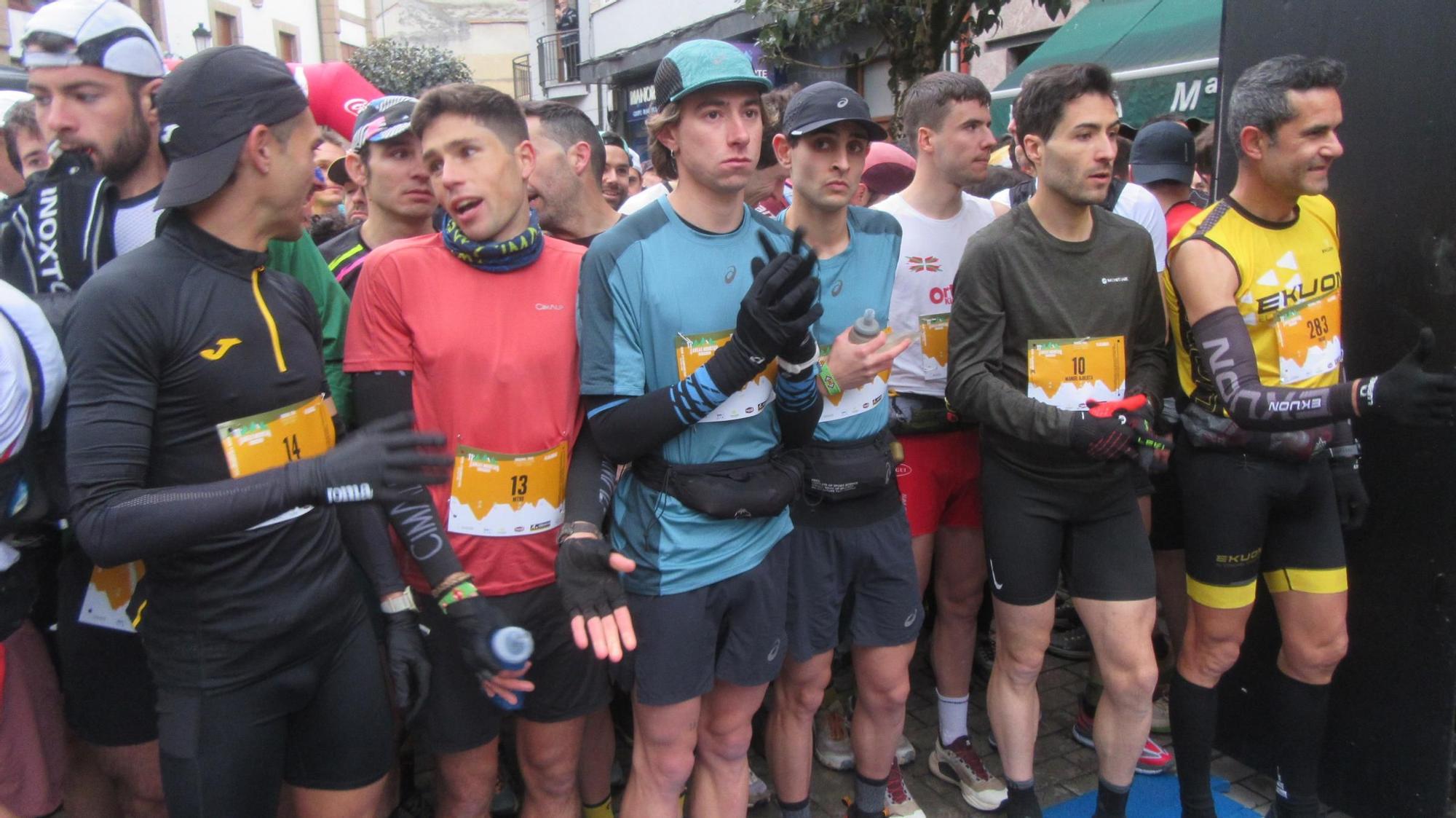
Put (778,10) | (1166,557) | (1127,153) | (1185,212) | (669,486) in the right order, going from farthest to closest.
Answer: (778,10) < (1127,153) < (1185,212) < (1166,557) < (669,486)

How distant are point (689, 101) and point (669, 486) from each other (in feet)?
3.22

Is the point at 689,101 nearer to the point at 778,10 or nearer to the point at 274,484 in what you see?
the point at 274,484

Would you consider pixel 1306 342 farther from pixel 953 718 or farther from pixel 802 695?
pixel 802 695

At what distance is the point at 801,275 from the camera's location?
2287mm

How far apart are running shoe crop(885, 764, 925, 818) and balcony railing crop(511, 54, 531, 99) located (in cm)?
3653

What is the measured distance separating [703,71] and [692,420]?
898 mm

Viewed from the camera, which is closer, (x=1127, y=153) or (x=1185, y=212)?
(x=1185, y=212)

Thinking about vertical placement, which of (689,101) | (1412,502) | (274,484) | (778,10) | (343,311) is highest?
(778,10)

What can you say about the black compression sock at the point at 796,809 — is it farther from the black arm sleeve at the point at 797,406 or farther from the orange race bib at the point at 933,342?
the orange race bib at the point at 933,342

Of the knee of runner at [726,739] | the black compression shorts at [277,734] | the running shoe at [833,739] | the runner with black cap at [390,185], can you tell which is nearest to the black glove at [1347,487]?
the running shoe at [833,739]

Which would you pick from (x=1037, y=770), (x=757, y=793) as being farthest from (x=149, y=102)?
(x=1037, y=770)

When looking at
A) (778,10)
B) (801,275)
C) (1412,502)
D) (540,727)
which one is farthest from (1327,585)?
(778,10)

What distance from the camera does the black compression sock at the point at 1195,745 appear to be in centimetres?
321

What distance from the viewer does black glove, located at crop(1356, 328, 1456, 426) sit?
2.60 m
